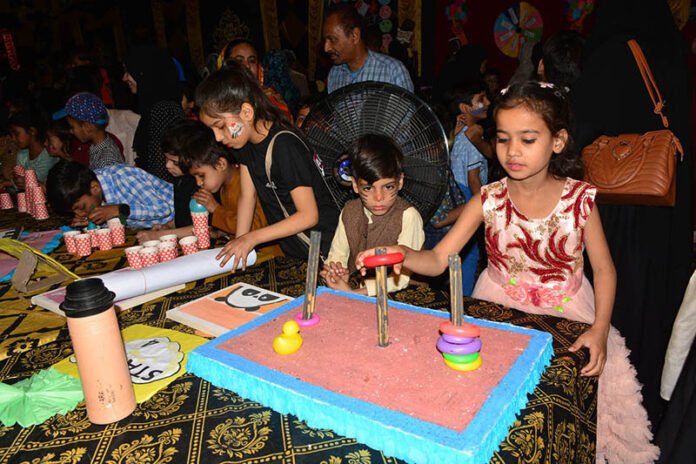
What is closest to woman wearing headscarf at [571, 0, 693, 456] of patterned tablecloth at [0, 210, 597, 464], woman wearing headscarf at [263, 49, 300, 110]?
patterned tablecloth at [0, 210, 597, 464]

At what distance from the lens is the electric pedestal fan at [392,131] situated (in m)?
1.86

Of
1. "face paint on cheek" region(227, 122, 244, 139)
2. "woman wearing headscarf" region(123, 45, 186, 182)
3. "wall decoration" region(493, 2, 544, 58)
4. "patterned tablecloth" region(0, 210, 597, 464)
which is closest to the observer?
A: "patterned tablecloth" region(0, 210, 597, 464)

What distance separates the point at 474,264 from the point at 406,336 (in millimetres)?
2031

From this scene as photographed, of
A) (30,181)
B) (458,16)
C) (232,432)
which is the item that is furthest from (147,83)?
(458,16)

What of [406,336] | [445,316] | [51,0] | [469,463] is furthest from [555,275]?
[51,0]

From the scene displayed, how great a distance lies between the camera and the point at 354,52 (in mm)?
3305

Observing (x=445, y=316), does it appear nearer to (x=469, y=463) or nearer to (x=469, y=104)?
(x=469, y=463)

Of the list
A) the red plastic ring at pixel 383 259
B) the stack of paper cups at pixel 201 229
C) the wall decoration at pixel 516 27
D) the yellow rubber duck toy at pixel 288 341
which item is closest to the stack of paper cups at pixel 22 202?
the stack of paper cups at pixel 201 229

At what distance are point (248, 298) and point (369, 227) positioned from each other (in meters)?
0.72

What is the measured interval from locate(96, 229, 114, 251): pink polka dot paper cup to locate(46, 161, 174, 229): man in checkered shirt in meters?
0.47

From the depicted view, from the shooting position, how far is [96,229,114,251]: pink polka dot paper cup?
219 cm

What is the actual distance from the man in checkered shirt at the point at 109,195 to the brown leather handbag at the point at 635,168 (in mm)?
2555

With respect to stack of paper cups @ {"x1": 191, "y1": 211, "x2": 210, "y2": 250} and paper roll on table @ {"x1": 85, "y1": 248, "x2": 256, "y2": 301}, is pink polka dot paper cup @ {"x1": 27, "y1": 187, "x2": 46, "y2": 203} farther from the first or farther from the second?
paper roll on table @ {"x1": 85, "y1": 248, "x2": 256, "y2": 301}

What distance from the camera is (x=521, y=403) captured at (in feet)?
2.84
